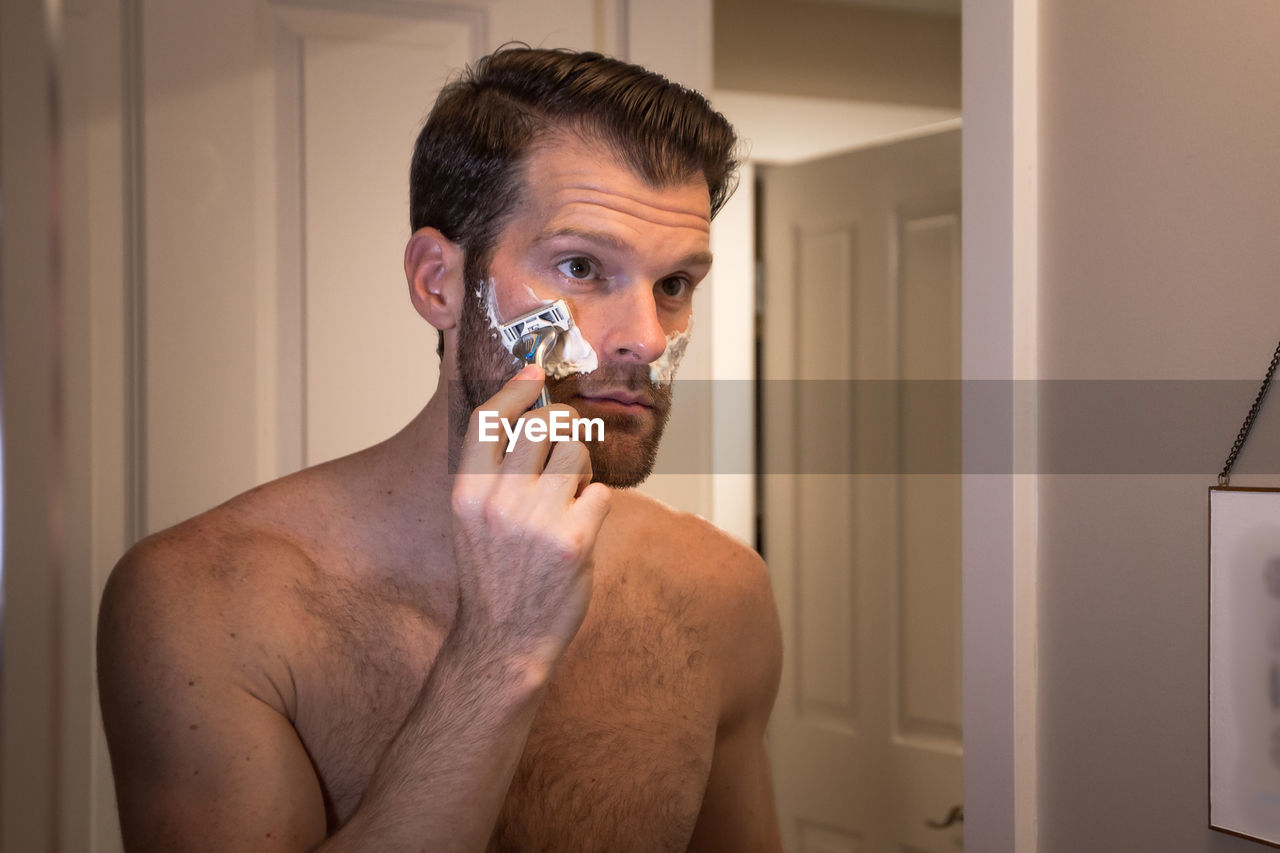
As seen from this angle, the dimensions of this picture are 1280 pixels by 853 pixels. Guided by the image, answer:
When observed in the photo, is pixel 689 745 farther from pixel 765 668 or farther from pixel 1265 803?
pixel 1265 803

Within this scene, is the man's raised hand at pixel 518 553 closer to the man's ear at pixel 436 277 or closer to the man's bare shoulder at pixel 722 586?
the man's ear at pixel 436 277

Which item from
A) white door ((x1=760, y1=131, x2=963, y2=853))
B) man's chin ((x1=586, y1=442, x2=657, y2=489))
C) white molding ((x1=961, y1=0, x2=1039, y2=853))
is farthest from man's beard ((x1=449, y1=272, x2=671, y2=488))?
white door ((x1=760, y1=131, x2=963, y2=853))

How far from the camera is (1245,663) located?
84 centimetres

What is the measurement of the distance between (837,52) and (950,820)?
1508 mm

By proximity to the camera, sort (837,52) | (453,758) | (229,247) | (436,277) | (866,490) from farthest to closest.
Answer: (837,52), (866,490), (229,247), (436,277), (453,758)

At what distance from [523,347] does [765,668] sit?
19.7 inches

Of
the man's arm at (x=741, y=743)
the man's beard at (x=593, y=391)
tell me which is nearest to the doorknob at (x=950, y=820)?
the man's arm at (x=741, y=743)

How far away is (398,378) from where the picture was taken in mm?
1469

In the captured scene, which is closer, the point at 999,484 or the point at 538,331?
the point at 538,331

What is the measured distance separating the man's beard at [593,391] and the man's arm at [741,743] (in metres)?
0.26

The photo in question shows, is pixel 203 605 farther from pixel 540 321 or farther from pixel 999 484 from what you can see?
pixel 999 484

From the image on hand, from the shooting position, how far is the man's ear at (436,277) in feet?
3.37

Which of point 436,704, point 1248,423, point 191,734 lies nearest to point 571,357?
point 436,704

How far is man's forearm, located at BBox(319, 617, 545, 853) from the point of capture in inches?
30.0
